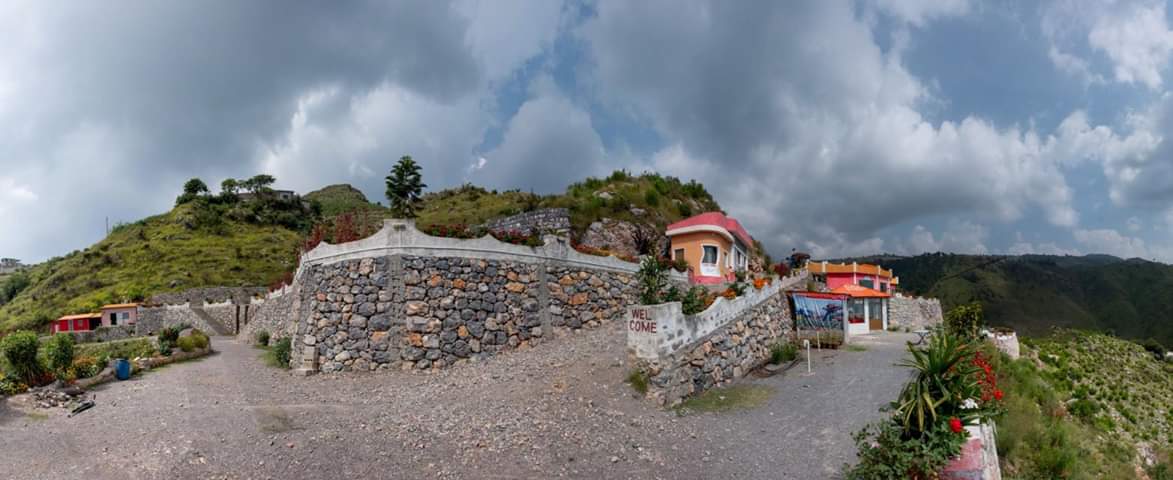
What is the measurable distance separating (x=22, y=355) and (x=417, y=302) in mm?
10645

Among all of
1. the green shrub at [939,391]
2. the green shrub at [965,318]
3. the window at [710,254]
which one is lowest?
the green shrub at [965,318]

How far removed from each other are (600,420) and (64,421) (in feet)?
40.0

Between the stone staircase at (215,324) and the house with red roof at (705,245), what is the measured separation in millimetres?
35989

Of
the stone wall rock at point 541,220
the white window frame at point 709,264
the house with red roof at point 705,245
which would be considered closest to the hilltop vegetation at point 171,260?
the stone wall rock at point 541,220

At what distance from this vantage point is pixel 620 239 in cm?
3098

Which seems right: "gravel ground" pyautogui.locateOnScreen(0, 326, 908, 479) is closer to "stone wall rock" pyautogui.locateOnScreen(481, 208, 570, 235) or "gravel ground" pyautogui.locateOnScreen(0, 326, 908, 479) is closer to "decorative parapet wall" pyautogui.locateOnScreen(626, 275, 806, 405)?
"decorative parapet wall" pyautogui.locateOnScreen(626, 275, 806, 405)

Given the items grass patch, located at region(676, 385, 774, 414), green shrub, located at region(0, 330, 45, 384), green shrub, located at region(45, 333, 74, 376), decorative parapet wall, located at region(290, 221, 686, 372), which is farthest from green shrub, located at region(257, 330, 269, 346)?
grass patch, located at region(676, 385, 774, 414)

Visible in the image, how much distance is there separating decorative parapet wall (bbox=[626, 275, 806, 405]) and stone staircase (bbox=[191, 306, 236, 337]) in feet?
136

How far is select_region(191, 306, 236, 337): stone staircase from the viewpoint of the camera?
39.4 meters

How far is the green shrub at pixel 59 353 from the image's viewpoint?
14.3 metres

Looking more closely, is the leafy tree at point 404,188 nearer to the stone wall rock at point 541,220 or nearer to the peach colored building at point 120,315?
the stone wall rock at point 541,220

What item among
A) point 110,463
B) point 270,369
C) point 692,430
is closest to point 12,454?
point 110,463

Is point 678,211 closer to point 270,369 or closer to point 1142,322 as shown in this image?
point 270,369

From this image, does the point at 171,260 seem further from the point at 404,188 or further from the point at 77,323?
the point at 404,188
